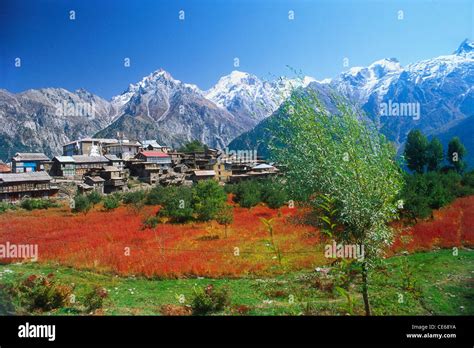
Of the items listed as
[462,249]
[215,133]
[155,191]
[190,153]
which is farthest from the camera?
[215,133]

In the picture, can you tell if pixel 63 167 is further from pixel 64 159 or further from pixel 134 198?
pixel 134 198

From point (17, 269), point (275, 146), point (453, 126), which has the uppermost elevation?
point (453, 126)

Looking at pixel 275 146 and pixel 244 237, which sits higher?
pixel 275 146

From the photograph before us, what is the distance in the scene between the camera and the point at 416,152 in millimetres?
34219

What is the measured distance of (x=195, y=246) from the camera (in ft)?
46.0

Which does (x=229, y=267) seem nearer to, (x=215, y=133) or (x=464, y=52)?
(x=464, y=52)

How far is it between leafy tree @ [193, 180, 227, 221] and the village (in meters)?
8.55

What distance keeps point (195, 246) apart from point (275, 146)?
6710mm

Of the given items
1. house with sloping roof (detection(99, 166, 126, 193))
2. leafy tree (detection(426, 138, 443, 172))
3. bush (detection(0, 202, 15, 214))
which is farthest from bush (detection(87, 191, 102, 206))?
leafy tree (detection(426, 138, 443, 172))

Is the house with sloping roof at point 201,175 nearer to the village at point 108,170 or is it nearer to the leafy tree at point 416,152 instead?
the village at point 108,170

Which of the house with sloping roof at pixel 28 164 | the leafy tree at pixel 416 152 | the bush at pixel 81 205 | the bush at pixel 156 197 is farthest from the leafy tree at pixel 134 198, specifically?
the leafy tree at pixel 416 152

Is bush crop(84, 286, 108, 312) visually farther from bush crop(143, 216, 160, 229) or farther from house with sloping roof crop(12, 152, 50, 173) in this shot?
house with sloping roof crop(12, 152, 50, 173)

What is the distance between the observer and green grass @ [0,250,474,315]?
281 inches
